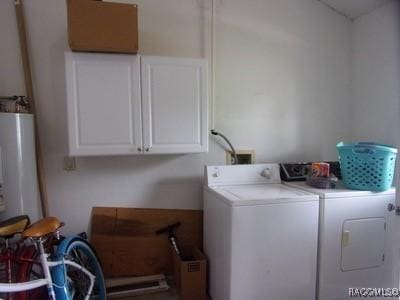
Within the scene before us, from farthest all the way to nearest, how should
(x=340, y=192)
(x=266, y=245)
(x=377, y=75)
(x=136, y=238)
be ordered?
(x=377, y=75)
(x=136, y=238)
(x=340, y=192)
(x=266, y=245)

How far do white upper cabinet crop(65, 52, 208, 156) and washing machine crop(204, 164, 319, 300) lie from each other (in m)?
0.59

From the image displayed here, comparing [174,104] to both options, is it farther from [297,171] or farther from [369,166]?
[369,166]

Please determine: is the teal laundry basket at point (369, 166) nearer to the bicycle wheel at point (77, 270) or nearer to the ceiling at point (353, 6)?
the ceiling at point (353, 6)

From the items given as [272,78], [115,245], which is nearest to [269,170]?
[272,78]

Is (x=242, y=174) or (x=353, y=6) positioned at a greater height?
(x=353, y=6)

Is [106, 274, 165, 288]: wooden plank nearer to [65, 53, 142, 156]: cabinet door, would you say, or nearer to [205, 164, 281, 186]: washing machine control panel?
[205, 164, 281, 186]: washing machine control panel

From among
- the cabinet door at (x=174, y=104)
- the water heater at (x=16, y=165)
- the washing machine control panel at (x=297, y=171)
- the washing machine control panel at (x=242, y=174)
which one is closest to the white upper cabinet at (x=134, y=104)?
the cabinet door at (x=174, y=104)

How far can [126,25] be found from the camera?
1.78m

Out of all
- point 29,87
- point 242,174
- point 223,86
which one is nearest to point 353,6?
point 223,86

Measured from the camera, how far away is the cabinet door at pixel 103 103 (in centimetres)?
182

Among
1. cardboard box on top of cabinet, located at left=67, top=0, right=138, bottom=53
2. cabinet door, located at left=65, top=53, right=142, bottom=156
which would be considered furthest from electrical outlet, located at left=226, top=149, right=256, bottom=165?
cardboard box on top of cabinet, located at left=67, top=0, right=138, bottom=53

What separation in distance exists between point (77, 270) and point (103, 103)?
125 centimetres

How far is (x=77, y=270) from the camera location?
6.48 feet

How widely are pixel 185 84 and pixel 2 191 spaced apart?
4.85 feet
